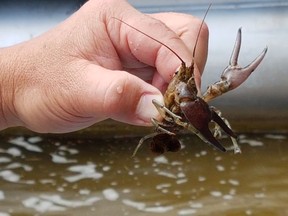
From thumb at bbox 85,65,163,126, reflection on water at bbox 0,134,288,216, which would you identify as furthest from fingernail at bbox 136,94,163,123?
reflection on water at bbox 0,134,288,216

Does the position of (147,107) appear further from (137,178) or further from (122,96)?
(137,178)

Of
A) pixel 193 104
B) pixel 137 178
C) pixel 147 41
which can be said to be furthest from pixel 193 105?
pixel 137 178

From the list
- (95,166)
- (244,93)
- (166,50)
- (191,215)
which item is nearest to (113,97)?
(166,50)

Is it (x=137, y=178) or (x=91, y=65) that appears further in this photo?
(x=137, y=178)

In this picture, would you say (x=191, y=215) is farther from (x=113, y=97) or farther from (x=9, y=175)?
(x=113, y=97)

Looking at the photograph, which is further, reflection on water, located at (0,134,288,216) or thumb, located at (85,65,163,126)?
reflection on water, located at (0,134,288,216)

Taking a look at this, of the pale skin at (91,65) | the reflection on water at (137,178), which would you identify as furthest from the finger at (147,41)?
the reflection on water at (137,178)

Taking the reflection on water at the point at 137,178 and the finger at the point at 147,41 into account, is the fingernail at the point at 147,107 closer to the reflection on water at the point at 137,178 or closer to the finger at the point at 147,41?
the finger at the point at 147,41

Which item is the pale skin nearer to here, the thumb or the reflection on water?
the thumb
